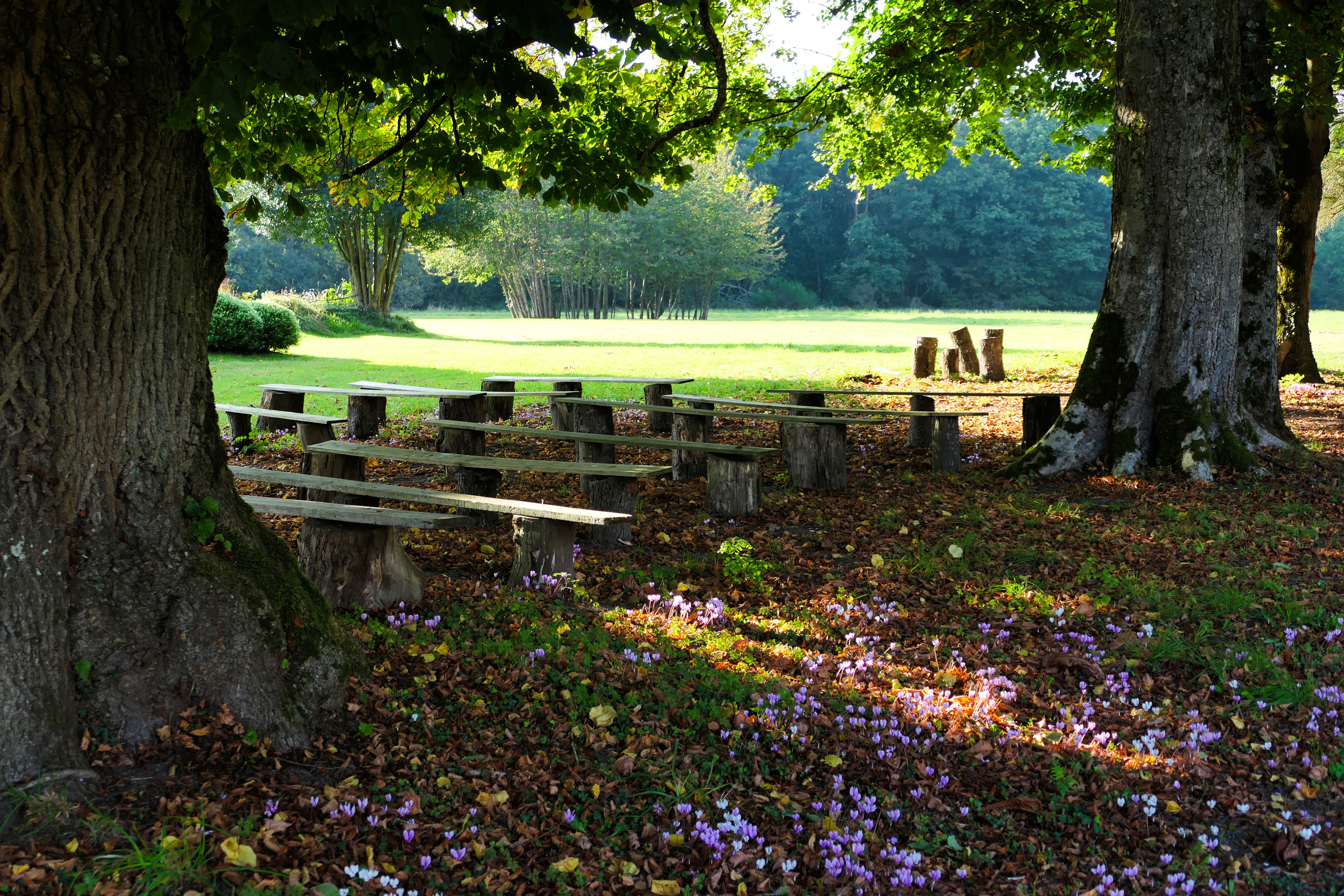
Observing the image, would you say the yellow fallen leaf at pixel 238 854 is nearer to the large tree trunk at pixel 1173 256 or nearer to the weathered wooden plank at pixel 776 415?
the weathered wooden plank at pixel 776 415

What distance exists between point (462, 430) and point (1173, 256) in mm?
6127

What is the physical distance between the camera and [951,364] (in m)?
17.0

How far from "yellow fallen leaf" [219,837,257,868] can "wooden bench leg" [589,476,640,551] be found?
144 inches

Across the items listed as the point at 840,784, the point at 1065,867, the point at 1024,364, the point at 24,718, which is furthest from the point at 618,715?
the point at 1024,364

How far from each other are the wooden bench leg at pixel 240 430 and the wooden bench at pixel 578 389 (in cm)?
265

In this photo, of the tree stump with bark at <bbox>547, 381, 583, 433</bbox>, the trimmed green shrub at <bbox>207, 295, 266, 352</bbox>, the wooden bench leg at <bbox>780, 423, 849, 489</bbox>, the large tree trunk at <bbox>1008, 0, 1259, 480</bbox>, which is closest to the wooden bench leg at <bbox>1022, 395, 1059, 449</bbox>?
the large tree trunk at <bbox>1008, 0, 1259, 480</bbox>

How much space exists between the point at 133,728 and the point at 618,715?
1.70 meters

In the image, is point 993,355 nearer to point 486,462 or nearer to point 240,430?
point 240,430

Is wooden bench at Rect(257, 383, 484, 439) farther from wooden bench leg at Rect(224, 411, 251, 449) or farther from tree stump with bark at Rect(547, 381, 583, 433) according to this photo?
tree stump with bark at Rect(547, 381, 583, 433)

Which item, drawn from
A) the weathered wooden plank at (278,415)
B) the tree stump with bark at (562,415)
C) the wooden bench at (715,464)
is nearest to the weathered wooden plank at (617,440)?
the wooden bench at (715,464)

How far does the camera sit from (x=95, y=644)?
9.91 feet

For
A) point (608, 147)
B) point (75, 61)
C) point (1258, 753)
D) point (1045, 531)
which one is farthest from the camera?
point (608, 147)

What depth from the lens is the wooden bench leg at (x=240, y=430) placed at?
10.1 meters

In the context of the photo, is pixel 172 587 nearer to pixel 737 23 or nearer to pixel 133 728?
pixel 133 728
